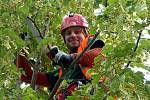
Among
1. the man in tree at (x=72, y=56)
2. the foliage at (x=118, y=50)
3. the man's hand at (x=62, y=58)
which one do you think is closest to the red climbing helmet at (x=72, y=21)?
the man in tree at (x=72, y=56)

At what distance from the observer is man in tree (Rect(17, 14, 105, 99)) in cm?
591

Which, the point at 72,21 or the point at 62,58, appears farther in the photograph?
the point at 72,21

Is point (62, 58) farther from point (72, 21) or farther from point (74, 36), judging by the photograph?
point (72, 21)

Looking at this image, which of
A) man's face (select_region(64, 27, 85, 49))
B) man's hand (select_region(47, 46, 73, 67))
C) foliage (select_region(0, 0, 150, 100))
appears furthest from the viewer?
man's face (select_region(64, 27, 85, 49))

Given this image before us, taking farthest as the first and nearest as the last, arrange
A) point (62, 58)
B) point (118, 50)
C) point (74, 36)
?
1. point (74, 36)
2. point (62, 58)
3. point (118, 50)

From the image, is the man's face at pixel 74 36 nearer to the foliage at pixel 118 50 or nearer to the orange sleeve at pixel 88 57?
the orange sleeve at pixel 88 57

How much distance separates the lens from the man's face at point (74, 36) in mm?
6930

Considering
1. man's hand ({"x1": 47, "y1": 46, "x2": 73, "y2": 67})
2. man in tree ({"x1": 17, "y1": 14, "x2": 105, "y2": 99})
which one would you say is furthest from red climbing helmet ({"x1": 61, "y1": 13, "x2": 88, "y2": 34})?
man's hand ({"x1": 47, "y1": 46, "x2": 73, "y2": 67})

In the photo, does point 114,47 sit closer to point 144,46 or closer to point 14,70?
point 144,46

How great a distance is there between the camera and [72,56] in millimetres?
5902

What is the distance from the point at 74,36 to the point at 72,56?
3.51 ft

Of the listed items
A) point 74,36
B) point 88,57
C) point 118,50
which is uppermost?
point 118,50

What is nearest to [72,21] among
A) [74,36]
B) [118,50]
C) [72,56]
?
[74,36]

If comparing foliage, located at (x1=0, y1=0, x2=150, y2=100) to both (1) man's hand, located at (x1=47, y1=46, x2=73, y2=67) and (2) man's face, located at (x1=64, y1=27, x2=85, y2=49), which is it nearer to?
(1) man's hand, located at (x1=47, y1=46, x2=73, y2=67)
